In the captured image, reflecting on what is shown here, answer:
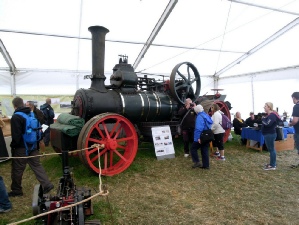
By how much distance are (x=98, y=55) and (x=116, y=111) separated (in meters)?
1.14

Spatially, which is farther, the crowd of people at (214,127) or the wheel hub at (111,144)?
the crowd of people at (214,127)

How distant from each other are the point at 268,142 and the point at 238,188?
133 centimetres

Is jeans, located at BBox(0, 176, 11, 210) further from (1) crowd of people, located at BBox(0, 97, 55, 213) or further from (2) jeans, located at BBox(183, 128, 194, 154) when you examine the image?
(2) jeans, located at BBox(183, 128, 194, 154)

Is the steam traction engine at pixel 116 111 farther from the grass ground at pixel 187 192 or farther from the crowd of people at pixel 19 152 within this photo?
the crowd of people at pixel 19 152

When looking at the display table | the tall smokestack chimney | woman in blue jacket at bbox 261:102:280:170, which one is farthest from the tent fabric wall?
the tall smokestack chimney

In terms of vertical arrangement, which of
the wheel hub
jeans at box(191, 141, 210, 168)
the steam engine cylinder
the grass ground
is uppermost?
the steam engine cylinder

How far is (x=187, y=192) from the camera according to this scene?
3.42 meters

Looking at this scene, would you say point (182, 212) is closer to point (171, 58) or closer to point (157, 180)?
point (157, 180)

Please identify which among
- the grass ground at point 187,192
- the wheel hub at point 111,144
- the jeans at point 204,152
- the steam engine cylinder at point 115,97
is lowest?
the grass ground at point 187,192

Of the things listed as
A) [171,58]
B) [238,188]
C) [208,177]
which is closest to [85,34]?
[171,58]

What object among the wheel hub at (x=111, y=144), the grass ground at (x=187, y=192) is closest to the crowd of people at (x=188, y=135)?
the grass ground at (x=187, y=192)

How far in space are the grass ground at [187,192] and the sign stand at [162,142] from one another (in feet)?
0.57

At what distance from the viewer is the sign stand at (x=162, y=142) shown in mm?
5020

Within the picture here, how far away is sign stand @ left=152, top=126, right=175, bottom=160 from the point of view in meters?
5.02
